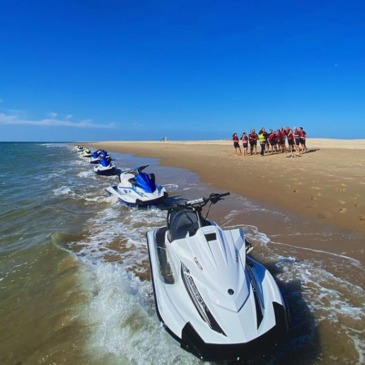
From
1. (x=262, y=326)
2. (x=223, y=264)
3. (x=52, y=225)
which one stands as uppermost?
(x=223, y=264)

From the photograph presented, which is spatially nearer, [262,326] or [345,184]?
[262,326]

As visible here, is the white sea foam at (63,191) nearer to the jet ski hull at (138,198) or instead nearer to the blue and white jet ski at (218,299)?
the jet ski hull at (138,198)

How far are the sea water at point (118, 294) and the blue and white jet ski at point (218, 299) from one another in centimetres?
52

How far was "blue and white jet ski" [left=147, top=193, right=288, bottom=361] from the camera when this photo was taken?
2824mm

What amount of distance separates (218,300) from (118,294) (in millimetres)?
2102

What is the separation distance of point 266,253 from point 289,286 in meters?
1.20

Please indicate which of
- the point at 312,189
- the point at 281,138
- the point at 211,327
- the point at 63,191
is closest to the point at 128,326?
the point at 211,327

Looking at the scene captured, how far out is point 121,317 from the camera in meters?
4.11

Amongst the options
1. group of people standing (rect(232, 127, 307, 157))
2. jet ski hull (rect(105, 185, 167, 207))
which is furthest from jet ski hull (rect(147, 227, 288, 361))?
group of people standing (rect(232, 127, 307, 157))

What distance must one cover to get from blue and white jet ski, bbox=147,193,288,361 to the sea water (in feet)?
1.70

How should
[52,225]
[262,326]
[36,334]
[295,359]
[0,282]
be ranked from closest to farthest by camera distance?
[262,326] < [295,359] < [36,334] < [0,282] < [52,225]

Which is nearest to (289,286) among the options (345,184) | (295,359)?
(295,359)

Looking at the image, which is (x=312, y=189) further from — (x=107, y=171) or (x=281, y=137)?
(x=281, y=137)

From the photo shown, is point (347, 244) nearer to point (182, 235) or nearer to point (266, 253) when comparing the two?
point (266, 253)
